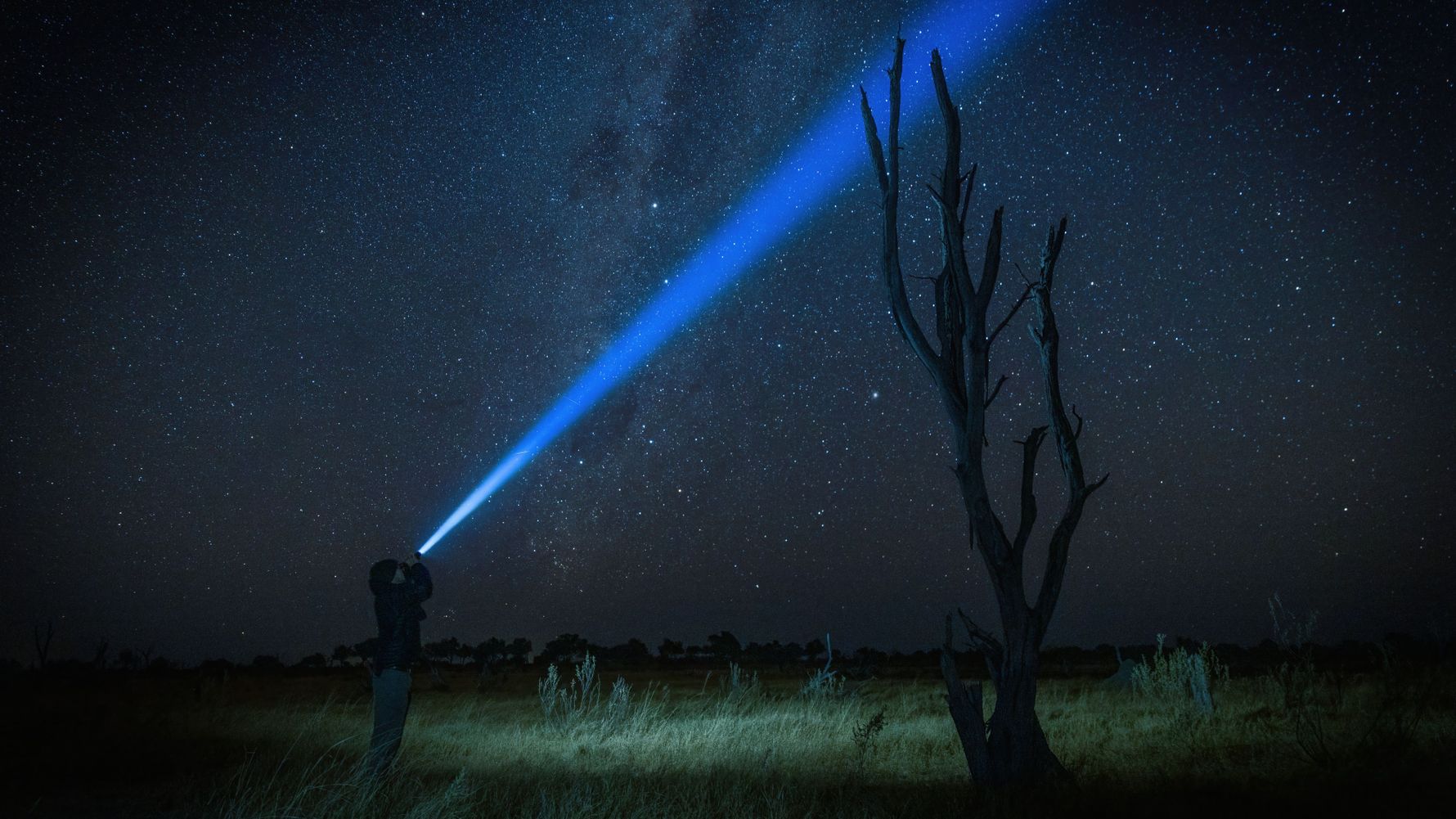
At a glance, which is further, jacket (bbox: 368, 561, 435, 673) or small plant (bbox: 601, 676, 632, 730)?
small plant (bbox: 601, 676, 632, 730)

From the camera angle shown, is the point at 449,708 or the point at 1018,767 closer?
the point at 1018,767

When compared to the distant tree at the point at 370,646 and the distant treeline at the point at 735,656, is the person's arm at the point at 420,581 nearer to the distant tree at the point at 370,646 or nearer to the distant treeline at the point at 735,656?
the distant tree at the point at 370,646

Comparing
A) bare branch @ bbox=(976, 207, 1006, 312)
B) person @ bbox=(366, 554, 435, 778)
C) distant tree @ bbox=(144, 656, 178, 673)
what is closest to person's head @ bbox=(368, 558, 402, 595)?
person @ bbox=(366, 554, 435, 778)

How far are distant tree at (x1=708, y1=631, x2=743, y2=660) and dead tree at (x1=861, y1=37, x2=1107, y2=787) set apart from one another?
74.5 meters

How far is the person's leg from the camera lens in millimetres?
7969

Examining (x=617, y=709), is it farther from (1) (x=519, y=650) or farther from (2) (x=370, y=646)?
(1) (x=519, y=650)

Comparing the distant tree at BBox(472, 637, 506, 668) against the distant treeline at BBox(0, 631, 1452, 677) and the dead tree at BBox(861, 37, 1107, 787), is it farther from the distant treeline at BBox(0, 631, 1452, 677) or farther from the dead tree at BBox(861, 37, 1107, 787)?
the dead tree at BBox(861, 37, 1107, 787)

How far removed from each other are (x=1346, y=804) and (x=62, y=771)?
12099 millimetres

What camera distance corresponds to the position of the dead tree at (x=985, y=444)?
7.29 m

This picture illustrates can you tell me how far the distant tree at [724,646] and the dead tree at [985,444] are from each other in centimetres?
7447

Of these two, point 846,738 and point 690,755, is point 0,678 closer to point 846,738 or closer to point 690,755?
point 690,755

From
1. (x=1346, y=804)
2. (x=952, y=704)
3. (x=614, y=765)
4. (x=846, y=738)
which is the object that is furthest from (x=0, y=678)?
(x=1346, y=804)

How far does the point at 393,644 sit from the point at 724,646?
7869 cm

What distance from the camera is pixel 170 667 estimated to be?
45.7m
